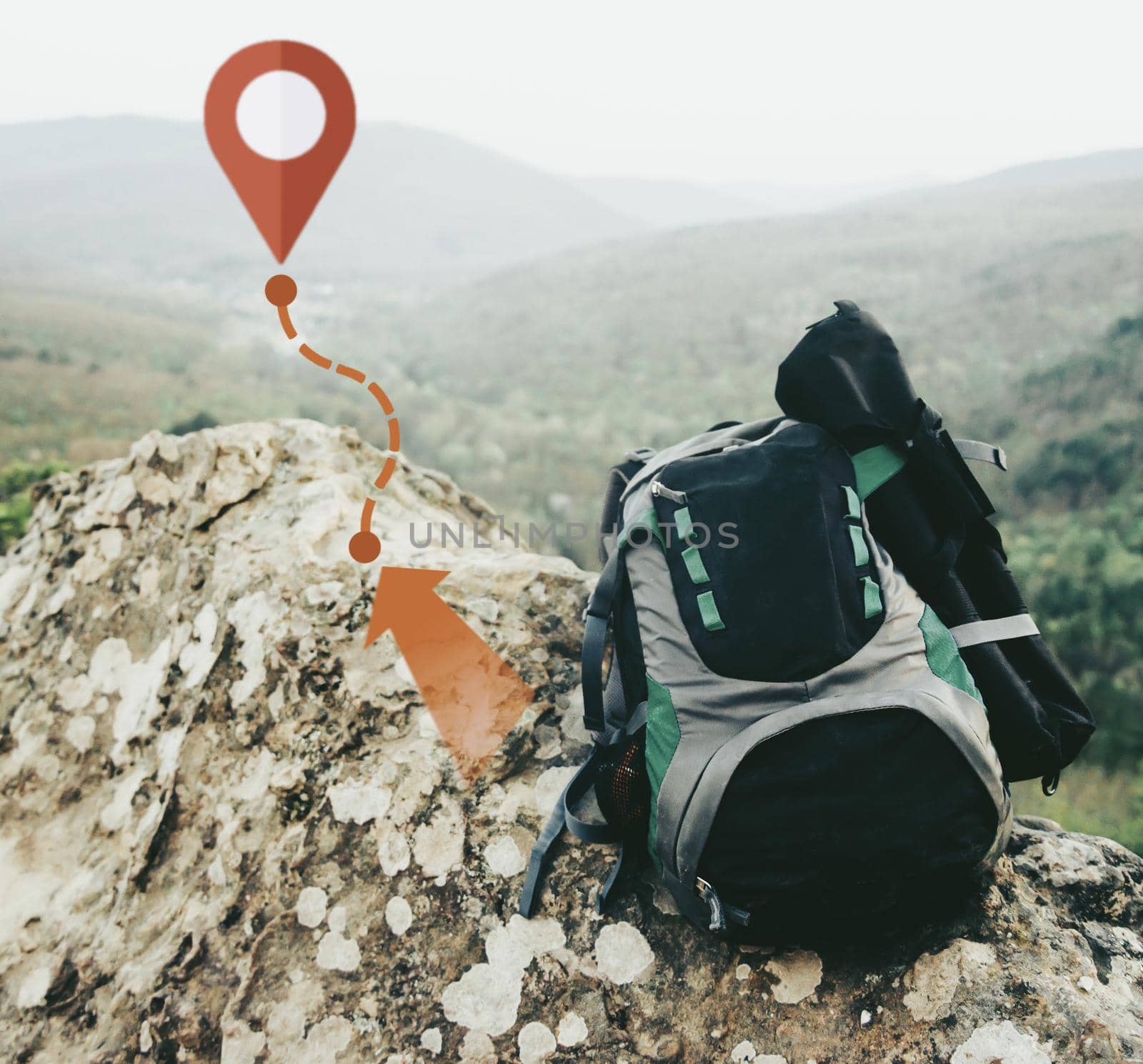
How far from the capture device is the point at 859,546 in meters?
1.92

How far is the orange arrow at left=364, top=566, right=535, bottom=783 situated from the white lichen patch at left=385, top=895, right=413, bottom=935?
14.4 inches

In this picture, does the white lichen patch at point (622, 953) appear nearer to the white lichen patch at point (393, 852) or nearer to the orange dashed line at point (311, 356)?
the white lichen patch at point (393, 852)

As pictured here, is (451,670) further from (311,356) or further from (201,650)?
(311,356)

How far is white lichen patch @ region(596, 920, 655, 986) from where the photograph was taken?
1771 millimetres

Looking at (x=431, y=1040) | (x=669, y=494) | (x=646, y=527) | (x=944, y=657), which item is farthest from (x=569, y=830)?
(x=944, y=657)

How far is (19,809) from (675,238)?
43.4 metres

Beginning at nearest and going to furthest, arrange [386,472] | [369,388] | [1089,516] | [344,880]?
[344,880] < [369,388] < [386,472] < [1089,516]

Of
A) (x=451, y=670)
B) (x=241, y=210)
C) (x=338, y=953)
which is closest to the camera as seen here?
(x=338, y=953)

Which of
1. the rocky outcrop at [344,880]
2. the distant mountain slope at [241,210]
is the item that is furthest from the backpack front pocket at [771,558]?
the distant mountain slope at [241,210]

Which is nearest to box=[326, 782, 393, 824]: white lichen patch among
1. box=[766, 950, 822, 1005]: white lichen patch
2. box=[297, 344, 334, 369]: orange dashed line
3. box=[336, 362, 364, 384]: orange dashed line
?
box=[766, 950, 822, 1005]: white lichen patch

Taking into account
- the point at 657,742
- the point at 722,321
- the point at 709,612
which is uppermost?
the point at 709,612

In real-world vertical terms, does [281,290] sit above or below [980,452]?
above

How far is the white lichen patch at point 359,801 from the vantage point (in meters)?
2.04

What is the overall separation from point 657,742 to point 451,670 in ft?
2.61
